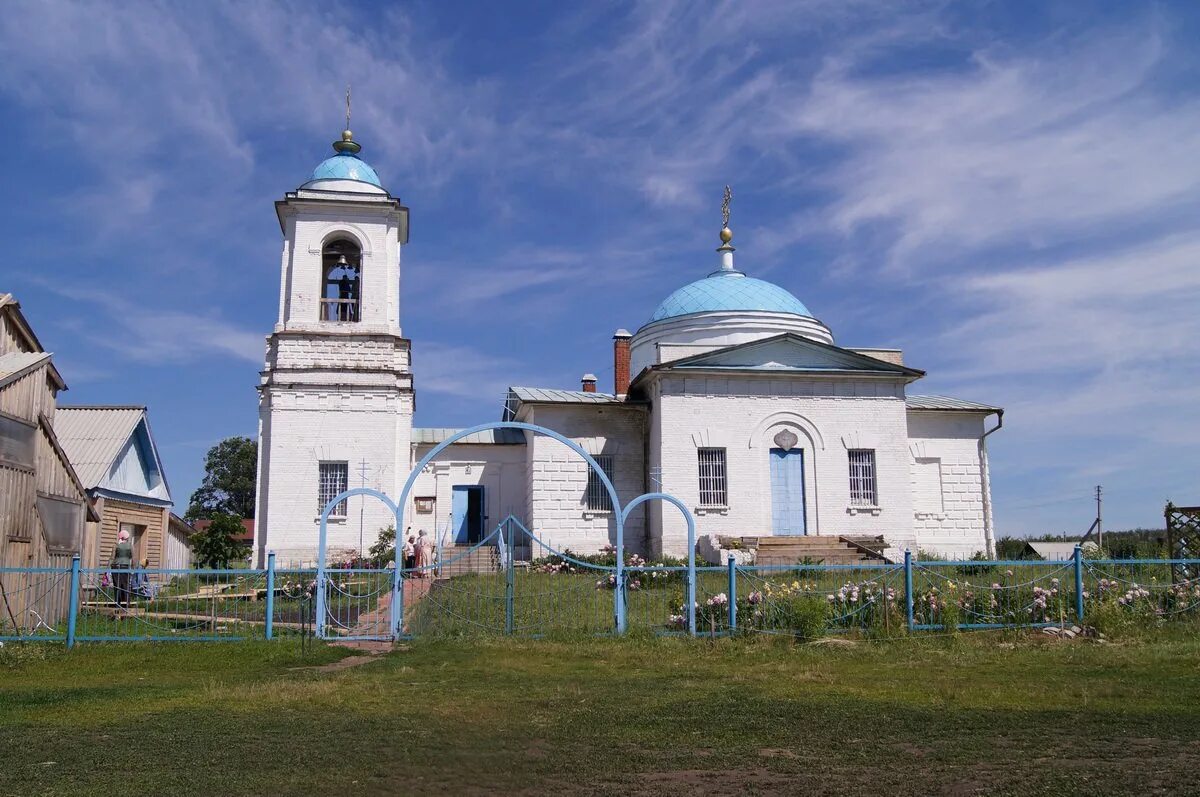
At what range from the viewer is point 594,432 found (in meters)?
27.8

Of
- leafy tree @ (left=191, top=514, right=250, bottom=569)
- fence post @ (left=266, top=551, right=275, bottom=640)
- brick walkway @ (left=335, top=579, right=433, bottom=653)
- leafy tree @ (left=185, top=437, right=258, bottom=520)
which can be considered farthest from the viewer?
leafy tree @ (left=185, top=437, right=258, bottom=520)

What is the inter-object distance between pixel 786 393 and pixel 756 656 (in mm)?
15496

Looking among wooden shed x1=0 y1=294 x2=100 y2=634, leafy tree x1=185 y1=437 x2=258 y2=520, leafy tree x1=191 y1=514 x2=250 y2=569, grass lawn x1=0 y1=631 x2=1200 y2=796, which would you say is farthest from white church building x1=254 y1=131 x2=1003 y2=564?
leafy tree x1=185 y1=437 x2=258 y2=520

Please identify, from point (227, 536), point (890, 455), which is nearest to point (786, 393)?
point (890, 455)

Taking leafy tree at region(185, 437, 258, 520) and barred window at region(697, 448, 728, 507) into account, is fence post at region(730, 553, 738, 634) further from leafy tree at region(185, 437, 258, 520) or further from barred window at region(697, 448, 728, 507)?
leafy tree at region(185, 437, 258, 520)

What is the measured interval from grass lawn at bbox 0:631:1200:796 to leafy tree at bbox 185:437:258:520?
179 ft

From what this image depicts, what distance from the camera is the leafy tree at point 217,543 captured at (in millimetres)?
26688

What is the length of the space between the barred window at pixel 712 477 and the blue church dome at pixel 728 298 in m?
6.17

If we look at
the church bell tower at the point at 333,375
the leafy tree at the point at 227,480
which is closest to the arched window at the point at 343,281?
the church bell tower at the point at 333,375

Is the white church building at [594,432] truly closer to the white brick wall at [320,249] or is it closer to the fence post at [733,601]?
the white brick wall at [320,249]

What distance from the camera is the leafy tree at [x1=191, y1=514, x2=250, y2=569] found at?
26688 millimetres

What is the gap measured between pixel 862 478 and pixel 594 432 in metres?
7.25

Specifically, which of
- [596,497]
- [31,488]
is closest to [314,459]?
[596,497]

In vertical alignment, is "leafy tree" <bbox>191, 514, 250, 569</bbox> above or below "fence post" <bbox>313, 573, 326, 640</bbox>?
above
